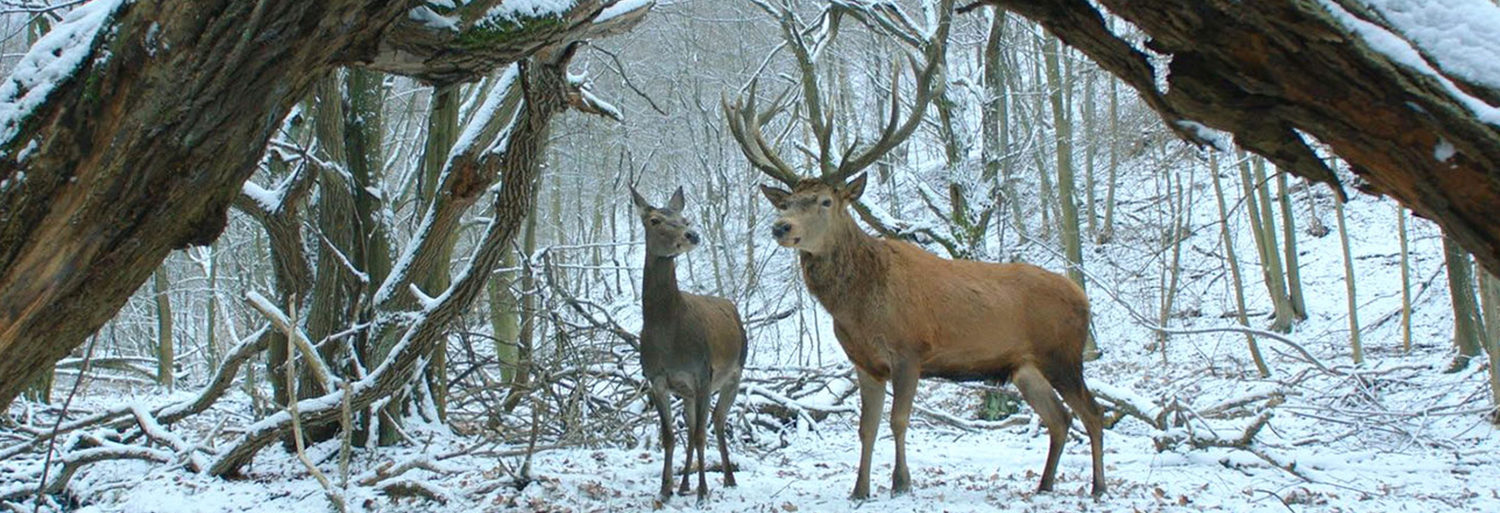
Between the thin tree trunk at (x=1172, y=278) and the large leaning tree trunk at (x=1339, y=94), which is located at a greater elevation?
the thin tree trunk at (x=1172, y=278)

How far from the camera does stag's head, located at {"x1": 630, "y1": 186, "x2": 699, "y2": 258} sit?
720cm

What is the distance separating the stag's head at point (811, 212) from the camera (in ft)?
22.7

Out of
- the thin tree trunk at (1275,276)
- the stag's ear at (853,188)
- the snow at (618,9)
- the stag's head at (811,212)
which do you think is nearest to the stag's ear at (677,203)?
the stag's head at (811,212)

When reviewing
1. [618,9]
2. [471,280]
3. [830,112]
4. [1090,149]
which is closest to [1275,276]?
[1090,149]

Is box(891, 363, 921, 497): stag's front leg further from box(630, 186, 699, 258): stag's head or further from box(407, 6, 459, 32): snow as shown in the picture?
box(407, 6, 459, 32): snow

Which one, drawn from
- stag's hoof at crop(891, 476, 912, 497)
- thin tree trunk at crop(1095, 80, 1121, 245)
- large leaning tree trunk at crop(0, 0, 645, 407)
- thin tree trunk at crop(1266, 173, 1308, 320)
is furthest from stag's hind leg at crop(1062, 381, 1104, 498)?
thin tree trunk at crop(1095, 80, 1121, 245)

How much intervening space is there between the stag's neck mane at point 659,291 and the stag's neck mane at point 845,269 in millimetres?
922

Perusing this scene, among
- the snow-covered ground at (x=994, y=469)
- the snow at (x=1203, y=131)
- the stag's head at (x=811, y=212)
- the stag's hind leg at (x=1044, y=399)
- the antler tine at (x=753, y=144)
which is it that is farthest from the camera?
the antler tine at (x=753, y=144)

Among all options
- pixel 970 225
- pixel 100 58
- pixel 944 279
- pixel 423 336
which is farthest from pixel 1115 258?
pixel 100 58

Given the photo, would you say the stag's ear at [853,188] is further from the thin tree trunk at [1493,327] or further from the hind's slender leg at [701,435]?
the thin tree trunk at [1493,327]

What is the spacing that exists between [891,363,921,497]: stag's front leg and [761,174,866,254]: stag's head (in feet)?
3.27

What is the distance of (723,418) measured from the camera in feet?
25.2

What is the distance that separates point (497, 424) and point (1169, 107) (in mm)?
6218

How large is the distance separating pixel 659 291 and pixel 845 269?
1.29 m
